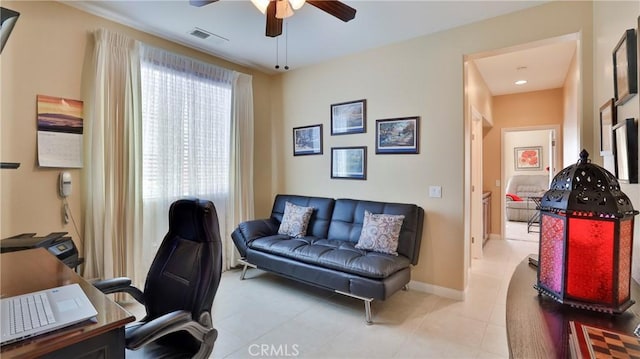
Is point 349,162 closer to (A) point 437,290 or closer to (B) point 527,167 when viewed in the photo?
(A) point 437,290

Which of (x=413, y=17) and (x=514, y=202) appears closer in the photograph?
(x=413, y=17)

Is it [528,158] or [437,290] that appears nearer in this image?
[437,290]

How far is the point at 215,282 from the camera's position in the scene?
154cm

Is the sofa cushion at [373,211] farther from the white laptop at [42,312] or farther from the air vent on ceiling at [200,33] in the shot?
the white laptop at [42,312]

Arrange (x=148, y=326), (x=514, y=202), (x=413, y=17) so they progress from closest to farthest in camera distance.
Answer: (x=148, y=326)
(x=413, y=17)
(x=514, y=202)

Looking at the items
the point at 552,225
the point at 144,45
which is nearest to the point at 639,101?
the point at 552,225

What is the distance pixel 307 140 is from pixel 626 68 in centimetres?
329

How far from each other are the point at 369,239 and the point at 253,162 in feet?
6.93

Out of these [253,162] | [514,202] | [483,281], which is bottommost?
[483,281]

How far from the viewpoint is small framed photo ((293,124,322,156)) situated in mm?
4204

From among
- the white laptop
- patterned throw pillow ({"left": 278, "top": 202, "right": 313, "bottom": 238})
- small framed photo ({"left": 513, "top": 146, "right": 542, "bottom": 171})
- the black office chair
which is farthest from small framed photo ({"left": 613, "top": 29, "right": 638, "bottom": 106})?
small framed photo ({"left": 513, "top": 146, "right": 542, "bottom": 171})

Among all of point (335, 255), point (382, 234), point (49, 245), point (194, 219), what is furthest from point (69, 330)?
point (382, 234)

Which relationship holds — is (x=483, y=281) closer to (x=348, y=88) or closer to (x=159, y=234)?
(x=348, y=88)

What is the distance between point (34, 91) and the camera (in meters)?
2.49
